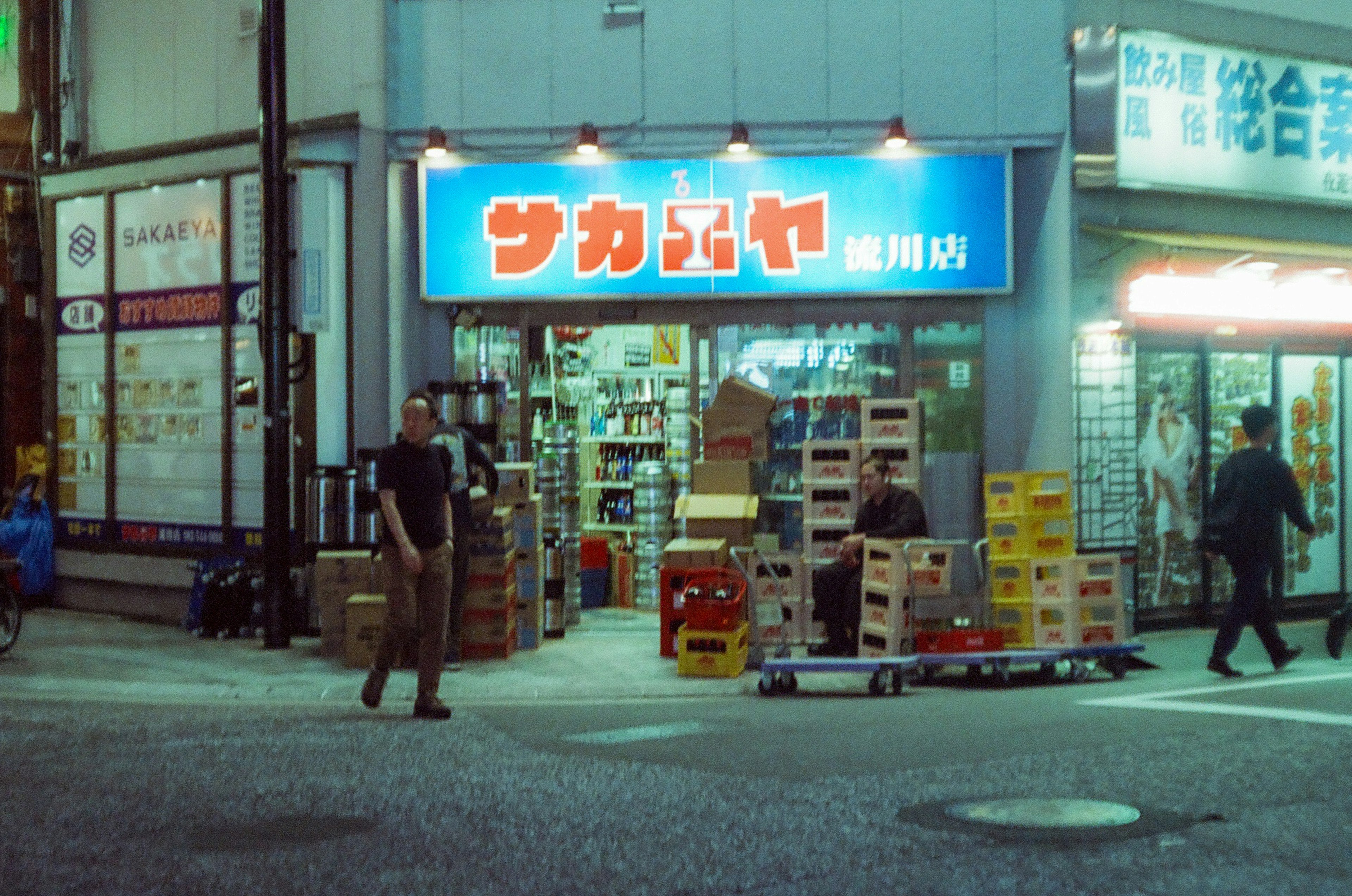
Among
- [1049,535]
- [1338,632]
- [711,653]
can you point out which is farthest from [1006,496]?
[1338,632]

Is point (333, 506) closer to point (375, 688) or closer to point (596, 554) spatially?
point (596, 554)

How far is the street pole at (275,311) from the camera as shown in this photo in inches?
515

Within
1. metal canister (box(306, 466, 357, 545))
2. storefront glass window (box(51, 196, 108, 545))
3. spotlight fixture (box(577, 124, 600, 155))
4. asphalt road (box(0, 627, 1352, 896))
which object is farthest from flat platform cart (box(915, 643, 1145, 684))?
storefront glass window (box(51, 196, 108, 545))

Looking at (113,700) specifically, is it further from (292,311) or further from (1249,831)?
(1249,831)

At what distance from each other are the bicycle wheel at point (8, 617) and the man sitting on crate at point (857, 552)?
22.2ft

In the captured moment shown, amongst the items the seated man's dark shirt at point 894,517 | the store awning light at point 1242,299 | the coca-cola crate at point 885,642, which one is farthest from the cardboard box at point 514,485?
the store awning light at point 1242,299

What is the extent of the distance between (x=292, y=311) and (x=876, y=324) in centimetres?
545

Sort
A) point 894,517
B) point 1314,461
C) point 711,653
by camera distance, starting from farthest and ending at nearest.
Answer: point 1314,461, point 894,517, point 711,653

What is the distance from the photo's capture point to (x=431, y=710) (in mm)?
9883

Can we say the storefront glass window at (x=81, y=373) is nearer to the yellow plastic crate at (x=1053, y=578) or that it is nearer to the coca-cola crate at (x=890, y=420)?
the coca-cola crate at (x=890, y=420)

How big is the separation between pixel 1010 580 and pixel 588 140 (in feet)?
18.6

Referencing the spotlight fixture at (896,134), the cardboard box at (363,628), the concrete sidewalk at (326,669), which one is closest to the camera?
the concrete sidewalk at (326,669)

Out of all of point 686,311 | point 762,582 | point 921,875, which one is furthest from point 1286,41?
point 921,875

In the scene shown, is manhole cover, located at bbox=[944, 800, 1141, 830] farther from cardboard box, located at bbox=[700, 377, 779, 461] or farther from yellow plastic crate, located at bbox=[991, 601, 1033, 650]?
cardboard box, located at bbox=[700, 377, 779, 461]
